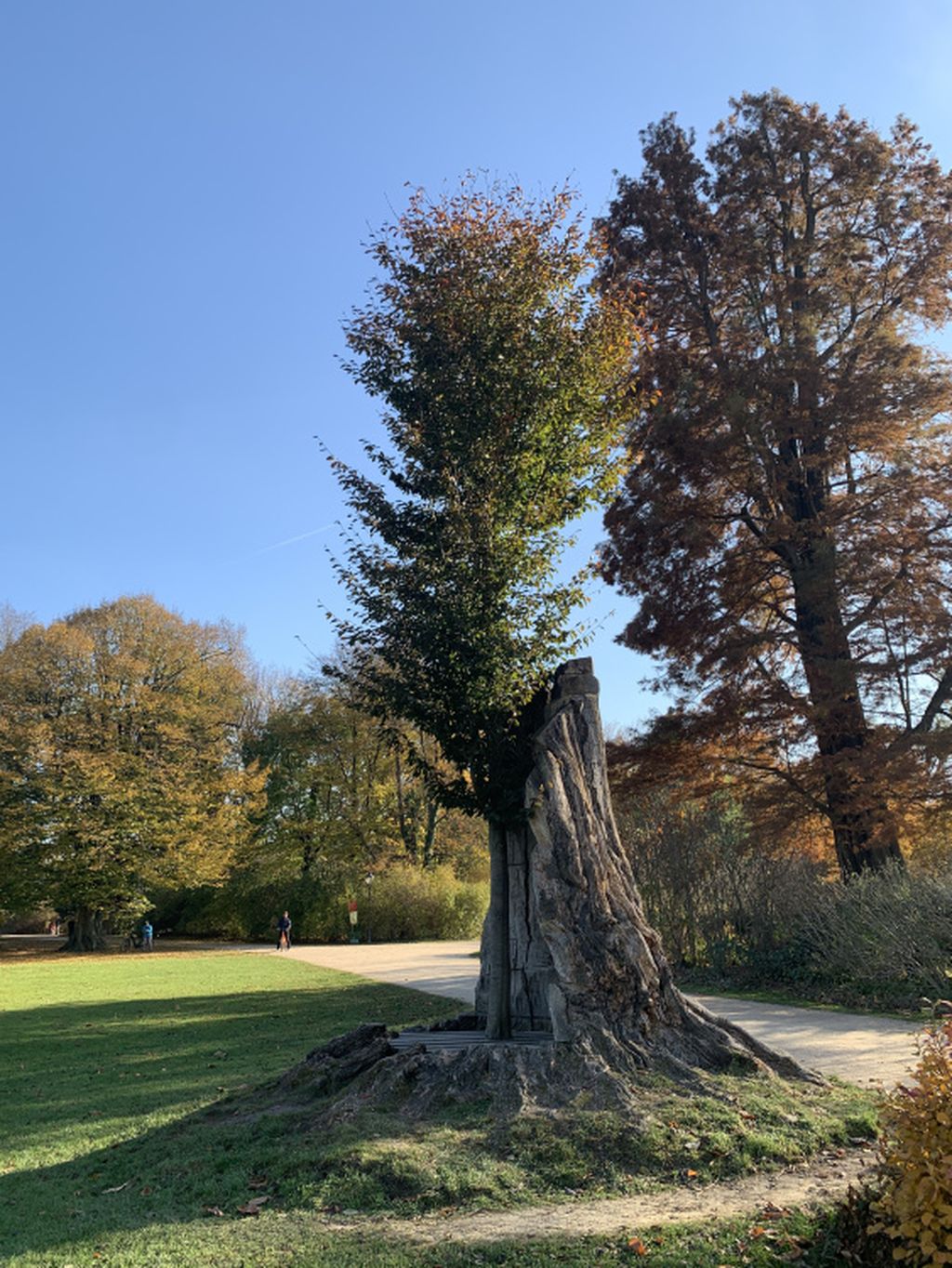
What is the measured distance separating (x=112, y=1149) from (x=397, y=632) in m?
4.27

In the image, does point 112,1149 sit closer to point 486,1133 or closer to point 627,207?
point 486,1133

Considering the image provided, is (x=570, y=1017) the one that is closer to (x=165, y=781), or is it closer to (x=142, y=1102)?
(x=142, y=1102)

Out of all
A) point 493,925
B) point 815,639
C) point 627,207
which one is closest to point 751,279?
point 627,207

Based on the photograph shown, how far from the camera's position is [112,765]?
35.6 meters

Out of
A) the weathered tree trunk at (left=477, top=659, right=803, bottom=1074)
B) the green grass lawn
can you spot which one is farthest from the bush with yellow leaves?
Answer: the weathered tree trunk at (left=477, top=659, right=803, bottom=1074)

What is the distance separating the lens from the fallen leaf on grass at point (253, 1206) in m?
4.92

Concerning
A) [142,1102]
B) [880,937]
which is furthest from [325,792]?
[142,1102]

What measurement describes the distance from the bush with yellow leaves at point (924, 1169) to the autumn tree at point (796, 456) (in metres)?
11.5

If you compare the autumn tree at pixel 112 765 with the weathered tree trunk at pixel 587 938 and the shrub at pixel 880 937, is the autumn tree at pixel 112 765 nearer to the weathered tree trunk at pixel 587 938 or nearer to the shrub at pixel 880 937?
the shrub at pixel 880 937

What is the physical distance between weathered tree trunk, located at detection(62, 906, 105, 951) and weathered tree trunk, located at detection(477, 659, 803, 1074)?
3400 centimetres

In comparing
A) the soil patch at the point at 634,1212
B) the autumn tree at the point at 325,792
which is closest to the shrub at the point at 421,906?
the autumn tree at the point at 325,792

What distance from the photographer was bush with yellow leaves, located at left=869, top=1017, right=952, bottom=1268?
2900mm

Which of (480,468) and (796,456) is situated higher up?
(796,456)

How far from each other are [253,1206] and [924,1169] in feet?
11.2
